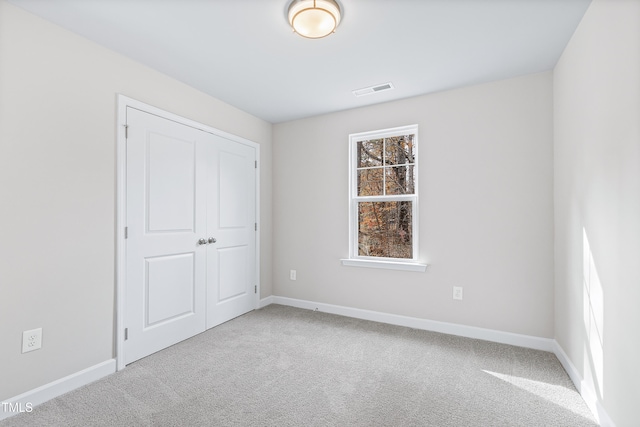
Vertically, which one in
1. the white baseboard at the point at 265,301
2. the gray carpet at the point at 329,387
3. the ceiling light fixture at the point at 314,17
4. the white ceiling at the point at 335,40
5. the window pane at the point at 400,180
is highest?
the white ceiling at the point at 335,40

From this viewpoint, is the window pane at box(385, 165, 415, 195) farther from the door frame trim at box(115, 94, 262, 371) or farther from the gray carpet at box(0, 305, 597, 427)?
the door frame trim at box(115, 94, 262, 371)

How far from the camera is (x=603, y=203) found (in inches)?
67.5

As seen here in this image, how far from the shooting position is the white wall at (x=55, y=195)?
6.10 feet

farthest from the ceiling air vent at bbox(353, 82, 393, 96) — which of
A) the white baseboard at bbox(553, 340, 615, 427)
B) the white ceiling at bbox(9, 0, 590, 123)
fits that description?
the white baseboard at bbox(553, 340, 615, 427)

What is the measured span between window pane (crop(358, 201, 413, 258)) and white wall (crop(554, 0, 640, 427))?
4.49 feet

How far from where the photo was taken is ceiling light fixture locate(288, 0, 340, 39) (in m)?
1.82

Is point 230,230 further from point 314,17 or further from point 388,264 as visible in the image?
point 314,17

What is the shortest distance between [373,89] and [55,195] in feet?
9.07

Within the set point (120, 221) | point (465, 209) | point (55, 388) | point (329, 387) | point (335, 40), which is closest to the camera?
point (55, 388)

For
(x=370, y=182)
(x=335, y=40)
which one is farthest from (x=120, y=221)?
(x=370, y=182)

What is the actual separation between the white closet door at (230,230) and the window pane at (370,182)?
135 cm

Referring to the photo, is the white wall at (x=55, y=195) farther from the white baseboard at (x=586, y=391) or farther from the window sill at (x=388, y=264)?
the white baseboard at (x=586, y=391)

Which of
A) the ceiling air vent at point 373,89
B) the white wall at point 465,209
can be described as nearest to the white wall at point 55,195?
the ceiling air vent at point 373,89

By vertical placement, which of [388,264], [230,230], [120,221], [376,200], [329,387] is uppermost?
[376,200]
